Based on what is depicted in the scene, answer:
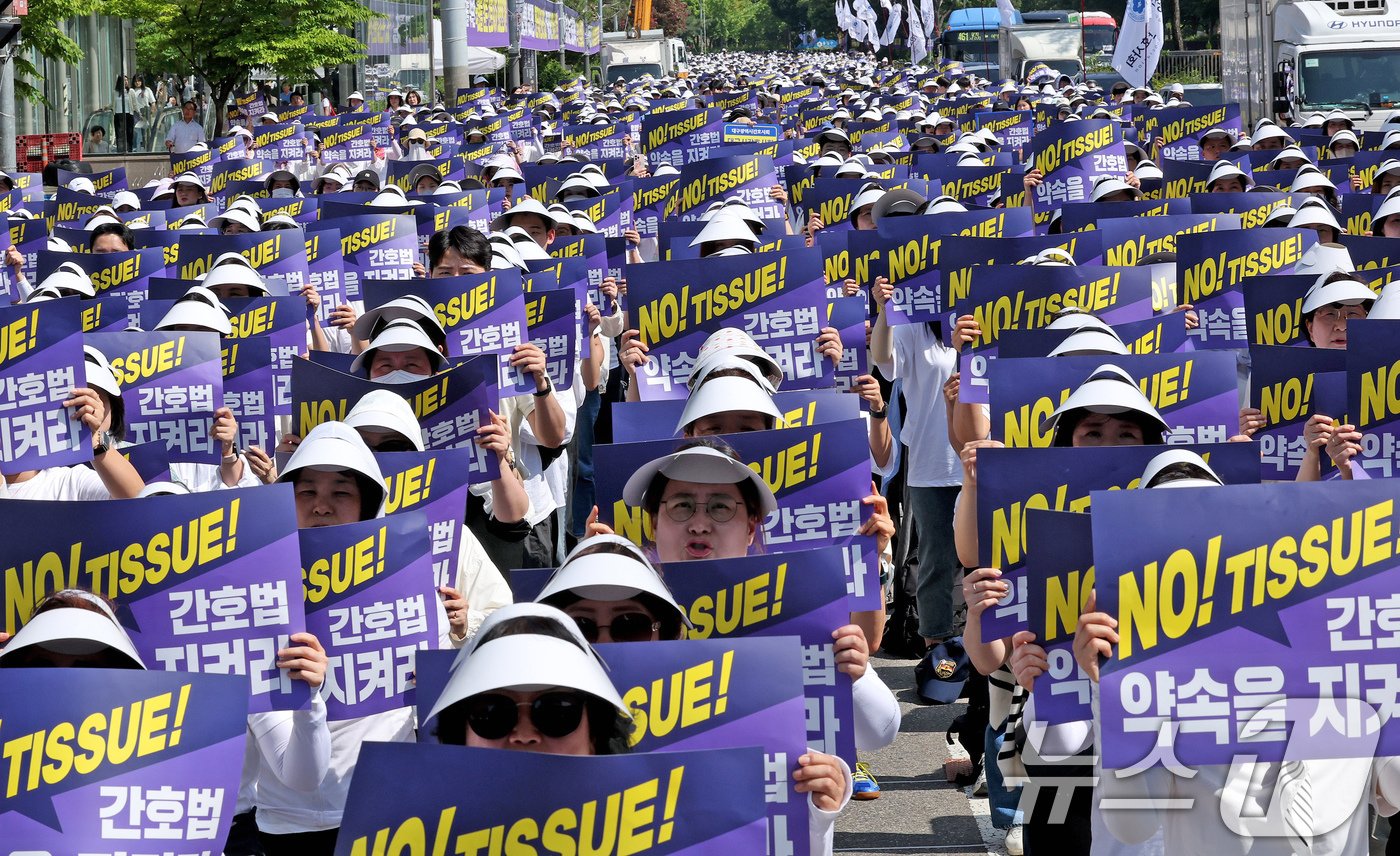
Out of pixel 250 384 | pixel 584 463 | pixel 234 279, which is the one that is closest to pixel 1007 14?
pixel 584 463

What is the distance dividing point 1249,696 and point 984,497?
123cm

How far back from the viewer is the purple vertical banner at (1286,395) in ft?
22.9

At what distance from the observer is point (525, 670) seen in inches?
140

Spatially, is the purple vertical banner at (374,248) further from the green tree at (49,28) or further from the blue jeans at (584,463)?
A: the green tree at (49,28)

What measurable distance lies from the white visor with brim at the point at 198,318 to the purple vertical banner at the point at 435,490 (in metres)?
2.77

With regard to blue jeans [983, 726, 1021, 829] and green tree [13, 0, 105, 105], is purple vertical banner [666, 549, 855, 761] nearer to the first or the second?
blue jeans [983, 726, 1021, 829]

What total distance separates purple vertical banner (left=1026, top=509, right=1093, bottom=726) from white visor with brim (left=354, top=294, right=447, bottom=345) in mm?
3601

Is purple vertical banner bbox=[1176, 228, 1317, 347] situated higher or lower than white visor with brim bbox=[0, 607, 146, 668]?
higher

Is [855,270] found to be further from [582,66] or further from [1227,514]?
[582,66]

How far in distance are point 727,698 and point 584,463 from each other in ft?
21.2

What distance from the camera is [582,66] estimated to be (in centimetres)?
8638

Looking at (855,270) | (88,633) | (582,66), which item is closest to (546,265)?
(855,270)

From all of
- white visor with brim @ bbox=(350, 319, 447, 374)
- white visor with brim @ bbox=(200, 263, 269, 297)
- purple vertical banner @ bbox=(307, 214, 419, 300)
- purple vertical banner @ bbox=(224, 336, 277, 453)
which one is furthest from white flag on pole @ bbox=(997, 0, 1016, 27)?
white visor with brim @ bbox=(350, 319, 447, 374)

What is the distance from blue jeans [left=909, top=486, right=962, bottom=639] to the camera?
8.54 m
